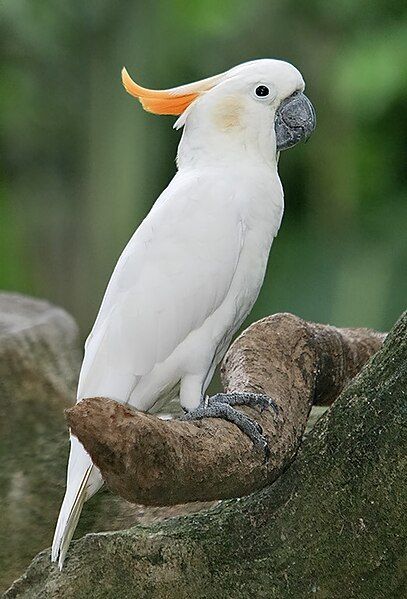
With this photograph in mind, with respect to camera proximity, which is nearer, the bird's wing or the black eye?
the bird's wing

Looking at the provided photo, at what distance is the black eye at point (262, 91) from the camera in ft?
5.96

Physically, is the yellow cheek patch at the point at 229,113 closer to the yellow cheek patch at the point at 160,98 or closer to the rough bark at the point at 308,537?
the yellow cheek patch at the point at 160,98

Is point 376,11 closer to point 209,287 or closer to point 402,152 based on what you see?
point 402,152

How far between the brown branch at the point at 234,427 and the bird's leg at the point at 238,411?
0.02 m

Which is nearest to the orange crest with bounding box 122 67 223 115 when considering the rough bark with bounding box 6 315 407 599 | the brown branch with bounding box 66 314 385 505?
the brown branch with bounding box 66 314 385 505

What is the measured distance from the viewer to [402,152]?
3.91 meters

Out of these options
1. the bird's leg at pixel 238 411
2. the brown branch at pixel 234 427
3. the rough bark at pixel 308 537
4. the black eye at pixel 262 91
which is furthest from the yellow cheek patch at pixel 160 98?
the rough bark at pixel 308 537

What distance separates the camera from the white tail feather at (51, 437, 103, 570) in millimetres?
1453

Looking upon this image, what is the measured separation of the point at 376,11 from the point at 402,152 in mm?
557

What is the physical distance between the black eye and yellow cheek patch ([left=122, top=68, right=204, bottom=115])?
0.36 ft

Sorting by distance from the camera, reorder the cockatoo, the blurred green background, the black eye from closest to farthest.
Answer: the cockatoo → the black eye → the blurred green background

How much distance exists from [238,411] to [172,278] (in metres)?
0.31

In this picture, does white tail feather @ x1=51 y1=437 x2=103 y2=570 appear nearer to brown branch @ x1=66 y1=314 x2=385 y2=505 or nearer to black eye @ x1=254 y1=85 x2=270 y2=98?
brown branch @ x1=66 y1=314 x2=385 y2=505

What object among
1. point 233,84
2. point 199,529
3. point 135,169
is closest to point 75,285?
point 135,169
